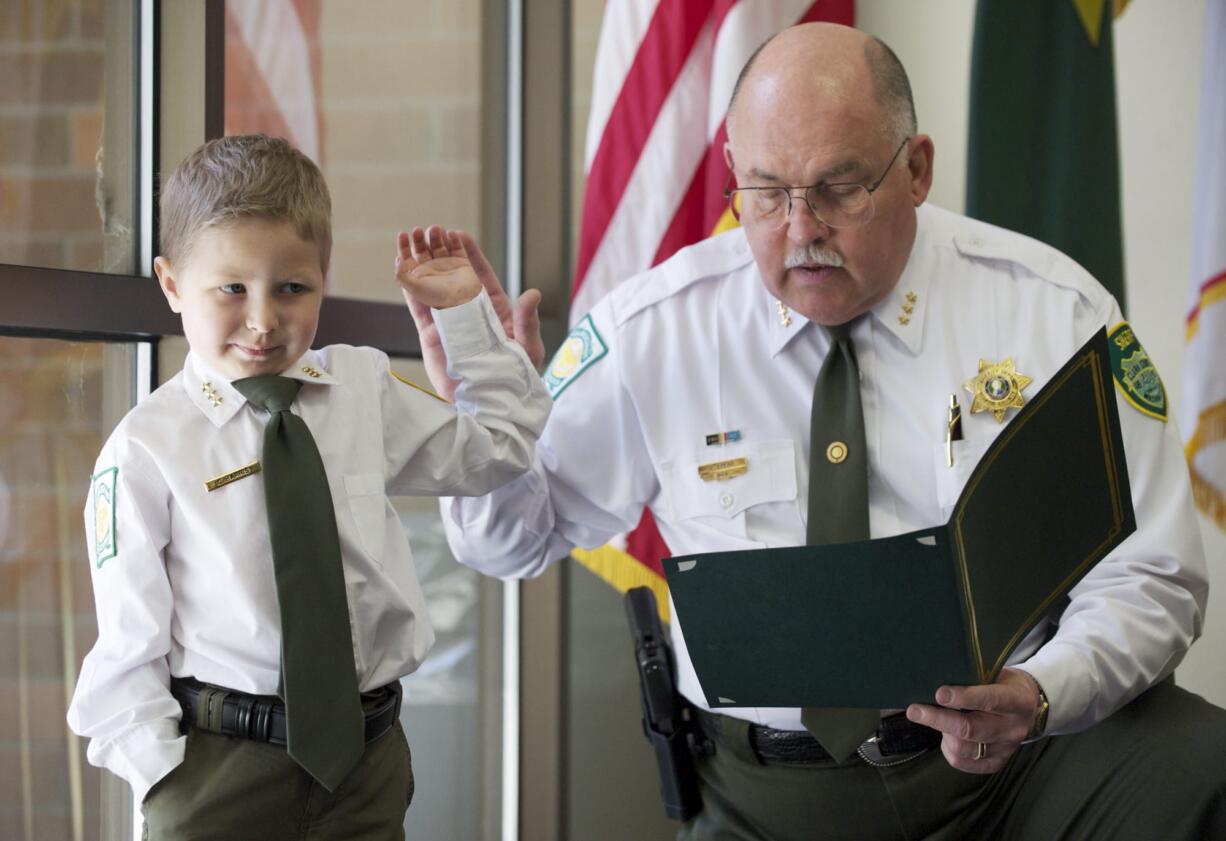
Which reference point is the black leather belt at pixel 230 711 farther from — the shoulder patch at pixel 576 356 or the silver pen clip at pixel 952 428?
the silver pen clip at pixel 952 428

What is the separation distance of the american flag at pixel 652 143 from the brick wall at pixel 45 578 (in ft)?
3.21

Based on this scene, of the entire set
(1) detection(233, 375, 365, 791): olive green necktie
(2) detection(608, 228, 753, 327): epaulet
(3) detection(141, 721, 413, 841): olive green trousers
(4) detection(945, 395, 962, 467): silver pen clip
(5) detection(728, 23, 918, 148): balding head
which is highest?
(5) detection(728, 23, 918, 148): balding head

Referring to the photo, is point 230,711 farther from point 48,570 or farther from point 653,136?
point 653,136

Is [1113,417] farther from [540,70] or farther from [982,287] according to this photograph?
[540,70]

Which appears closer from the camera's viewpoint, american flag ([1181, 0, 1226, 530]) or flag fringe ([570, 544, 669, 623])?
american flag ([1181, 0, 1226, 530])

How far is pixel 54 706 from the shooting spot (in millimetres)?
1583

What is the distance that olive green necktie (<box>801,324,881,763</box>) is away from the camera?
154cm

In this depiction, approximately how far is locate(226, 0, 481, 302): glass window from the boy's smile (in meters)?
0.70

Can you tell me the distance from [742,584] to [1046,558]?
0.33 meters

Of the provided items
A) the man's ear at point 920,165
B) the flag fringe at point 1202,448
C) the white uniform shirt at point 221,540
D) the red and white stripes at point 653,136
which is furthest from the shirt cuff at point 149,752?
the flag fringe at point 1202,448

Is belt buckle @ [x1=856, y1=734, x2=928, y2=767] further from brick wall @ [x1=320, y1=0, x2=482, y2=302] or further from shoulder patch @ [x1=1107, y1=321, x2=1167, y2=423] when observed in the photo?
brick wall @ [x1=320, y1=0, x2=482, y2=302]

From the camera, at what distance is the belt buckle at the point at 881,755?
5.25 ft

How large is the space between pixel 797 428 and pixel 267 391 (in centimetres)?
75

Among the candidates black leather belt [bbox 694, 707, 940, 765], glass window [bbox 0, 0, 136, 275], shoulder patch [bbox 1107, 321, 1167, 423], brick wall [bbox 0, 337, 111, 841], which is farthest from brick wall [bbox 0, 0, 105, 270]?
shoulder patch [bbox 1107, 321, 1167, 423]
